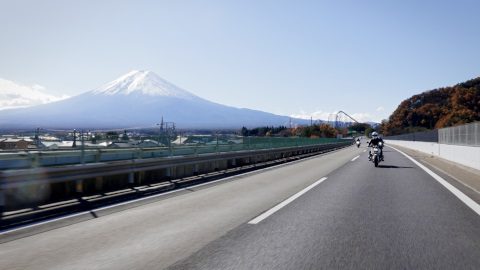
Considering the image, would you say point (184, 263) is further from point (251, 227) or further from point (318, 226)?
point (318, 226)

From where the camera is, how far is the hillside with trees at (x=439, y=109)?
114031 mm

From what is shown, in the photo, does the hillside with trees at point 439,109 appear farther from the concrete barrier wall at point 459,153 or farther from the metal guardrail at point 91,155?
the metal guardrail at point 91,155

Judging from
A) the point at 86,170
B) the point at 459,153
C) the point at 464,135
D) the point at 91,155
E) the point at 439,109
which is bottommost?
the point at 459,153

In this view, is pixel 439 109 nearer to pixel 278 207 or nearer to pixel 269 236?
pixel 278 207

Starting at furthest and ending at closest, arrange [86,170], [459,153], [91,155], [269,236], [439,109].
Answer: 1. [439,109]
2. [459,153]
3. [91,155]
4. [86,170]
5. [269,236]

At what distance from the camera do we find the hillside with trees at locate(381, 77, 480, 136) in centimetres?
11403

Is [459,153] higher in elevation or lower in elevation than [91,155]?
lower

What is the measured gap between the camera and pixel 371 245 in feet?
20.4

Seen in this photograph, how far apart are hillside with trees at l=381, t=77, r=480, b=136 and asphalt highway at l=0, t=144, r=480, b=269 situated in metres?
109

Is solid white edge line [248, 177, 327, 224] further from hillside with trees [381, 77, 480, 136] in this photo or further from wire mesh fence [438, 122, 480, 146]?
hillside with trees [381, 77, 480, 136]

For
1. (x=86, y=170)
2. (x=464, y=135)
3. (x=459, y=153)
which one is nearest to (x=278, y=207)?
(x=86, y=170)

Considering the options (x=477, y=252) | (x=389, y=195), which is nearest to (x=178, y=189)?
(x=389, y=195)

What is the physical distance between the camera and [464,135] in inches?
961

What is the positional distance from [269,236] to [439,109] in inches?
6078
